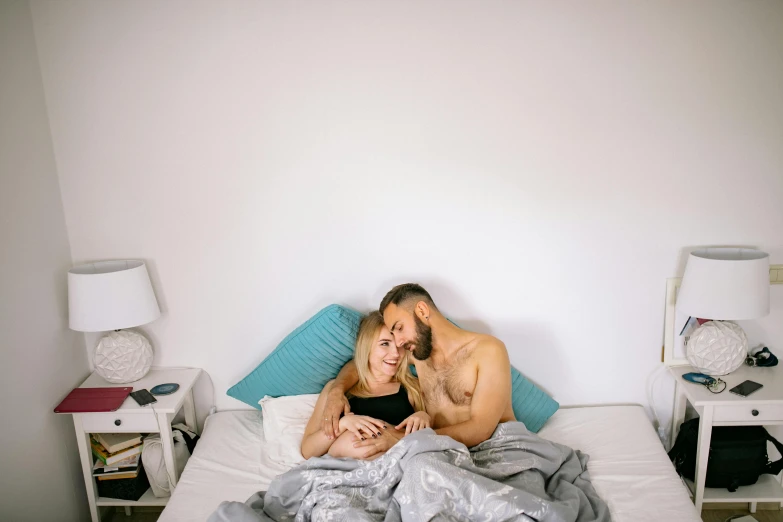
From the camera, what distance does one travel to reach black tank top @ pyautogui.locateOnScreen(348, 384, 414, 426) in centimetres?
212

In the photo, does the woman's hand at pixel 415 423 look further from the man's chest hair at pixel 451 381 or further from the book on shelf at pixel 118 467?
the book on shelf at pixel 118 467

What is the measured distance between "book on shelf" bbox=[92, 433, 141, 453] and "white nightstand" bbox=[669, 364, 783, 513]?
229cm

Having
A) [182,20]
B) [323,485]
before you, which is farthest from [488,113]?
[323,485]

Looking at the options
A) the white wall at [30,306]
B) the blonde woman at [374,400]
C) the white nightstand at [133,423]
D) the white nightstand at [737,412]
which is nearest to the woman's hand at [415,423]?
the blonde woman at [374,400]

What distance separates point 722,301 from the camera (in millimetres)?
2137

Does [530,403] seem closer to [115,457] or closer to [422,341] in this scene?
[422,341]

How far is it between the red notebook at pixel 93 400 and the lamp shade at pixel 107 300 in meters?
0.28

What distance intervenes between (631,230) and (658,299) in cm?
34

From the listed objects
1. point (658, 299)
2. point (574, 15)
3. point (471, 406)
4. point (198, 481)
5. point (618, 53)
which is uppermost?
point (574, 15)

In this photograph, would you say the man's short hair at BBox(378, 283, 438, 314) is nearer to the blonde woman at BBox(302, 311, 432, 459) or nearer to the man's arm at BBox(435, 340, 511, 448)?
the blonde woman at BBox(302, 311, 432, 459)

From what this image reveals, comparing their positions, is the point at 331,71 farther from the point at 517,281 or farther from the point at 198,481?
the point at 198,481

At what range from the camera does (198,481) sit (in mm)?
2029

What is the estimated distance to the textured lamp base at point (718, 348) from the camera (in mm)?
2254

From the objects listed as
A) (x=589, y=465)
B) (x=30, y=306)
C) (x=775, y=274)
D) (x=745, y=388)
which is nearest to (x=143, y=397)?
(x=30, y=306)
